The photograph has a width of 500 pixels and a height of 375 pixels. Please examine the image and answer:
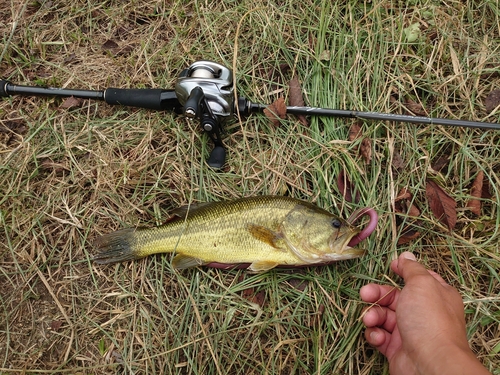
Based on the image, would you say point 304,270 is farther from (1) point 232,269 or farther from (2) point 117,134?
(2) point 117,134

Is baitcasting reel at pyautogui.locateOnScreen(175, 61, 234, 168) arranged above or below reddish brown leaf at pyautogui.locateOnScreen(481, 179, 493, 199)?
above

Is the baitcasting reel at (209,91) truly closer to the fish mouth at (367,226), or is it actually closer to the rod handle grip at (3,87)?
the fish mouth at (367,226)

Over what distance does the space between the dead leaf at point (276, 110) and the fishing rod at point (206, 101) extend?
0.19ft

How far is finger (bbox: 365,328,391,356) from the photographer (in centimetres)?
297

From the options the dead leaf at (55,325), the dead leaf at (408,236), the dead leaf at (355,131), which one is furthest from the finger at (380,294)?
the dead leaf at (55,325)

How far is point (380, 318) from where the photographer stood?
2996 millimetres

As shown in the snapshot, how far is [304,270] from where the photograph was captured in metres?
3.27

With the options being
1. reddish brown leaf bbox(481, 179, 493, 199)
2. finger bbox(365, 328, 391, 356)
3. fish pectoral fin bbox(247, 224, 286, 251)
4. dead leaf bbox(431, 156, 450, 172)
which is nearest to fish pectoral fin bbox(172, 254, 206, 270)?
fish pectoral fin bbox(247, 224, 286, 251)

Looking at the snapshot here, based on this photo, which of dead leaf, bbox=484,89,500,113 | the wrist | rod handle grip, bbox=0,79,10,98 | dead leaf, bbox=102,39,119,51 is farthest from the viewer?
dead leaf, bbox=102,39,119,51

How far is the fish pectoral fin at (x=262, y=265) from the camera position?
10.1 ft

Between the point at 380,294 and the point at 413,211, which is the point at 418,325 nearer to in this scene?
the point at 380,294

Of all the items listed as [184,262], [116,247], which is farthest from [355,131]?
[116,247]

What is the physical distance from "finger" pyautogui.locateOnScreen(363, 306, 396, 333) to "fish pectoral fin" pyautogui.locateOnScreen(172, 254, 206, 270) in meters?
1.36

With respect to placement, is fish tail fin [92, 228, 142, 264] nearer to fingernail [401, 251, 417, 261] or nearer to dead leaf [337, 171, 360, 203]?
dead leaf [337, 171, 360, 203]
